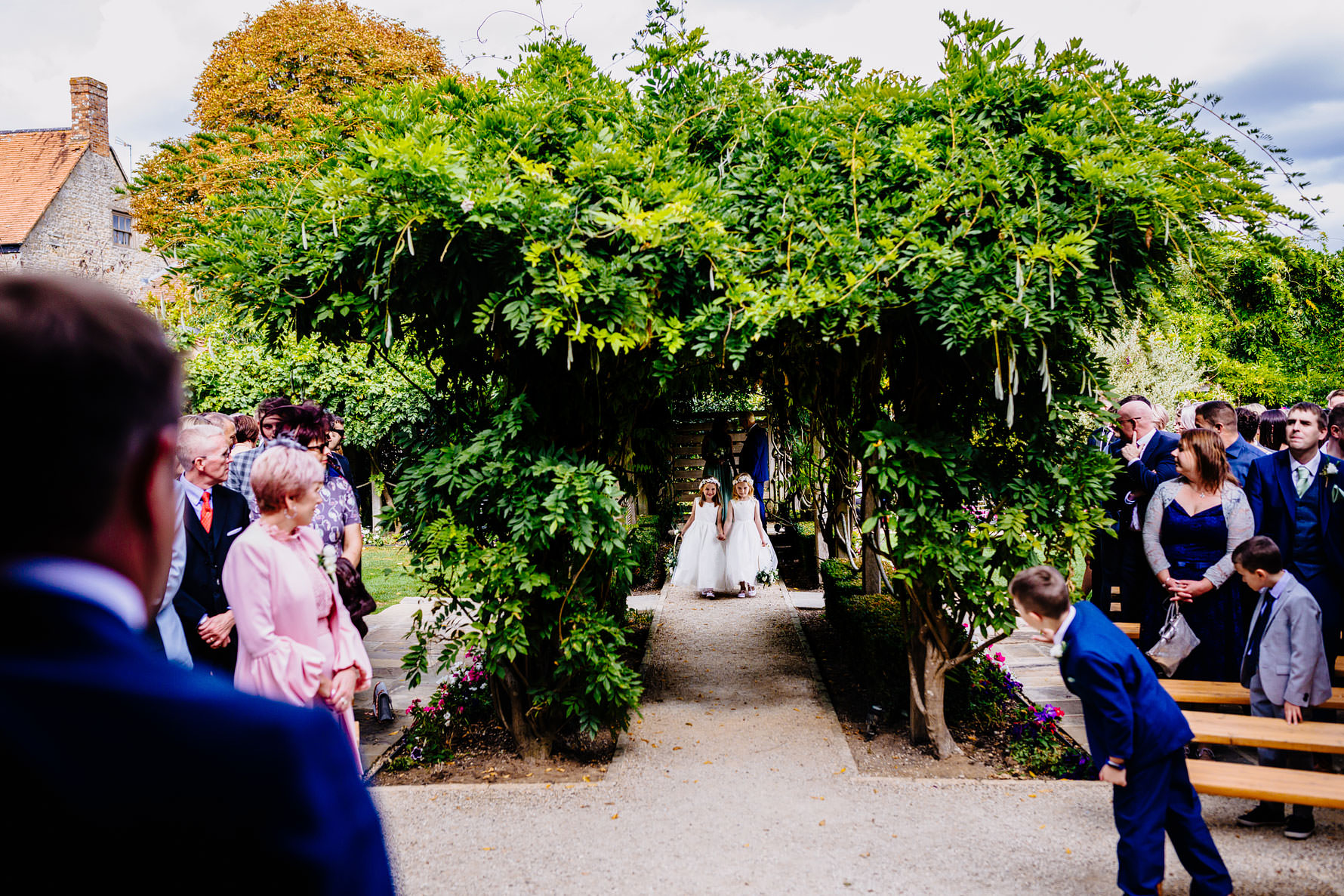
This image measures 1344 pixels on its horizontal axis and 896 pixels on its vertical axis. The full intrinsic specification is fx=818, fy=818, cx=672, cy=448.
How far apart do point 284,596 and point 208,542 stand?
1471mm

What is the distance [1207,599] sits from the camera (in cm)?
540

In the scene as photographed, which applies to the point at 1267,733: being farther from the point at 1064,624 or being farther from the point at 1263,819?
the point at 1064,624

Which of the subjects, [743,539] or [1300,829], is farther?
[743,539]

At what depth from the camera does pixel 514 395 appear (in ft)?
16.4

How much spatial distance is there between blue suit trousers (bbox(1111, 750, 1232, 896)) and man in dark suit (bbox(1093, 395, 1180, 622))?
2.99m

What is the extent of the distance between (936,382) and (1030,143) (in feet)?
4.76

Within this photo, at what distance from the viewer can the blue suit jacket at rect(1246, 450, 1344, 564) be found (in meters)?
4.88

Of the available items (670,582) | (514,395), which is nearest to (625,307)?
(514,395)

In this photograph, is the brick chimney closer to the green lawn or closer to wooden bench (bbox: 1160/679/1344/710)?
the green lawn

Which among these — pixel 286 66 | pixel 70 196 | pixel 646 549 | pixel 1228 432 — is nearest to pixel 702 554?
pixel 646 549

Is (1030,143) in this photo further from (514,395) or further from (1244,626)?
(1244,626)

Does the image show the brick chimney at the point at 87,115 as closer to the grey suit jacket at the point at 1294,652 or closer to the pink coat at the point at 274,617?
the pink coat at the point at 274,617

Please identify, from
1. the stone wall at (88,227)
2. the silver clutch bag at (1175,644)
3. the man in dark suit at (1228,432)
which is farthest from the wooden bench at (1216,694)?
the stone wall at (88,227)

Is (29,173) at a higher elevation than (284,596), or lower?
higher
